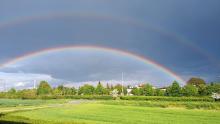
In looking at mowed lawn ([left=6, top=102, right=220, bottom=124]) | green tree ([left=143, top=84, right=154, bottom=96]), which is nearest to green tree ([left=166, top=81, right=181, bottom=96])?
green tree ([left=143, top=84, right=154, bottom=96])

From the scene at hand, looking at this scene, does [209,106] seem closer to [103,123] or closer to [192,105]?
[192,105]

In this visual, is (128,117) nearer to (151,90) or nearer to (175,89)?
(175,89)

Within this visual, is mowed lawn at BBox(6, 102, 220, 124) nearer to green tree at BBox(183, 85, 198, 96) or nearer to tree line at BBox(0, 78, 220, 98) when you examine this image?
Result: tree line at BBox(0, 78, 220, 98)

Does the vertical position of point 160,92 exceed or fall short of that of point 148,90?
it falls short

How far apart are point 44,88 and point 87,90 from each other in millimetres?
27180

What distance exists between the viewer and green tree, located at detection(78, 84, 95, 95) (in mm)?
166688

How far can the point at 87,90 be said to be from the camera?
552ft

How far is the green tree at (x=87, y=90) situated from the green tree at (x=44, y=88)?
60.9ft

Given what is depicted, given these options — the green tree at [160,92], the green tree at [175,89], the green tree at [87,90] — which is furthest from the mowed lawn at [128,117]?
the green tree at [87,90]

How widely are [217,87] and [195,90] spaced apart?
309 inches

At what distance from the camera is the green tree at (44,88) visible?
176750mm

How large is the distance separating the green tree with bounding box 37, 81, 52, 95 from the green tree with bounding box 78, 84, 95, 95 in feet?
60.9

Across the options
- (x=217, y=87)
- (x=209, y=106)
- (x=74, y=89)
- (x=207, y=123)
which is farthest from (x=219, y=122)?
(x=74, y=89)

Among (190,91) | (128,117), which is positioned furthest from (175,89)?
(128,117)
